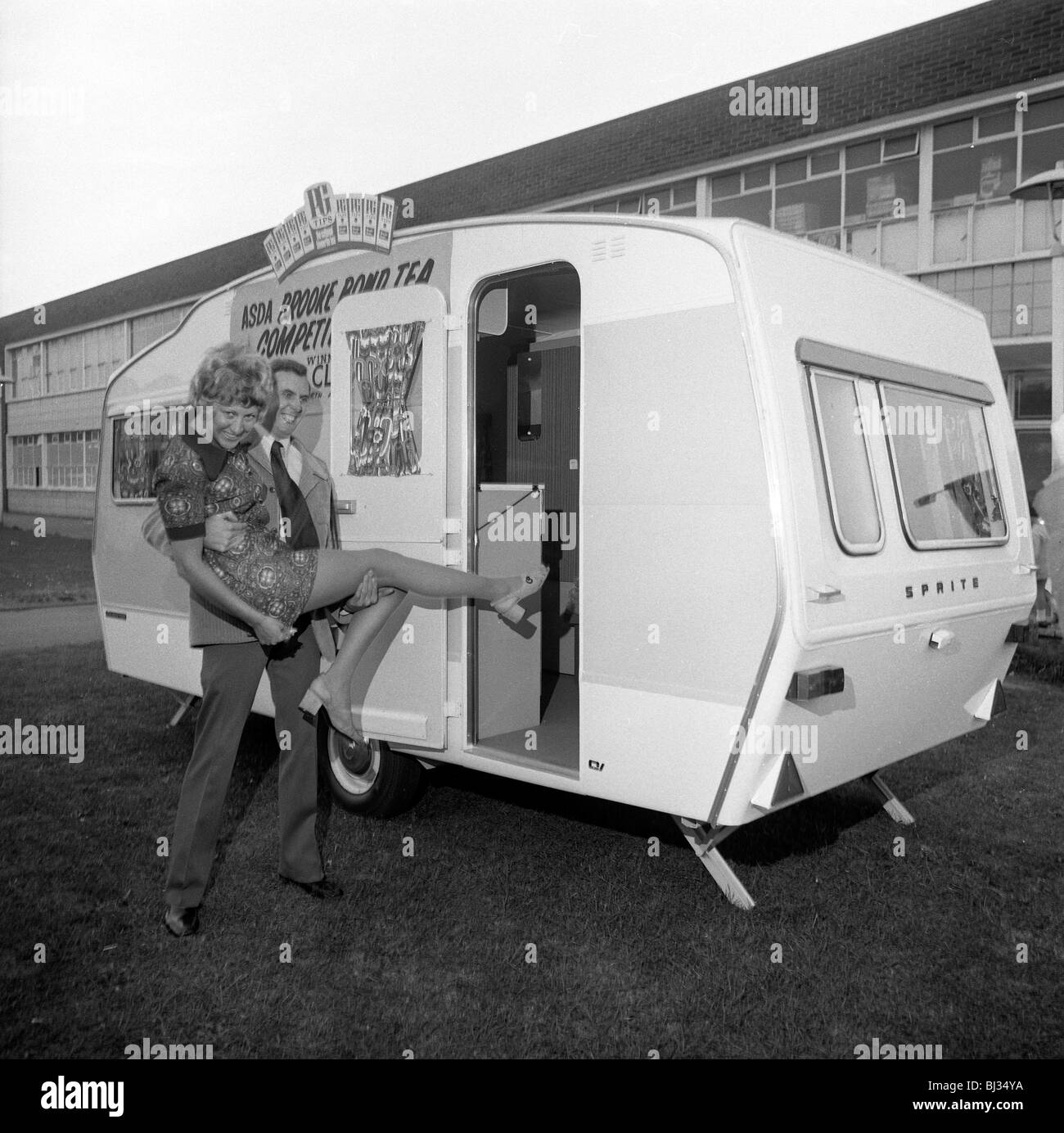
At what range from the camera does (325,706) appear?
4.10 metres

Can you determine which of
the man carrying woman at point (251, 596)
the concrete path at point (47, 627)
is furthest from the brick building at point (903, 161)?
the man carrying woman at point (251, 596)

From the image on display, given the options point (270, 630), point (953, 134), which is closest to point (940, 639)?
point (270, 630)

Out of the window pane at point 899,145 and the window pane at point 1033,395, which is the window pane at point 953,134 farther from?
the window pane at point 1033,395

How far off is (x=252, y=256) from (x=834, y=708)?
2334 centimetres

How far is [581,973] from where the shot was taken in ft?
11.7

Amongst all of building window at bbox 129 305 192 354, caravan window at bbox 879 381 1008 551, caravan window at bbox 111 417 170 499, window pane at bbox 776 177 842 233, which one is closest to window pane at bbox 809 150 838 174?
window pane at bbox 776 177 842 233

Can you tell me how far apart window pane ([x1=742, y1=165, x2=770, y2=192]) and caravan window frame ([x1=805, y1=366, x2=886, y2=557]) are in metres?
11.5

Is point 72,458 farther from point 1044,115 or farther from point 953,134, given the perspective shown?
point 1044,115

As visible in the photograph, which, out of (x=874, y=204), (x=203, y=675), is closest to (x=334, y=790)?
(x=203, y=675)

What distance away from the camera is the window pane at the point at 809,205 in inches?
540

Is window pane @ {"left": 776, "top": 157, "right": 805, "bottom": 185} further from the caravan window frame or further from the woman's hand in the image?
the woman's hand

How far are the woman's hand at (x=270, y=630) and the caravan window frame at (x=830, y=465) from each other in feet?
6.45

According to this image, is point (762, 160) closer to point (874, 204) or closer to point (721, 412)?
point (874, 204)

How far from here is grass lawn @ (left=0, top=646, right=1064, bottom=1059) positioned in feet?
10.5
